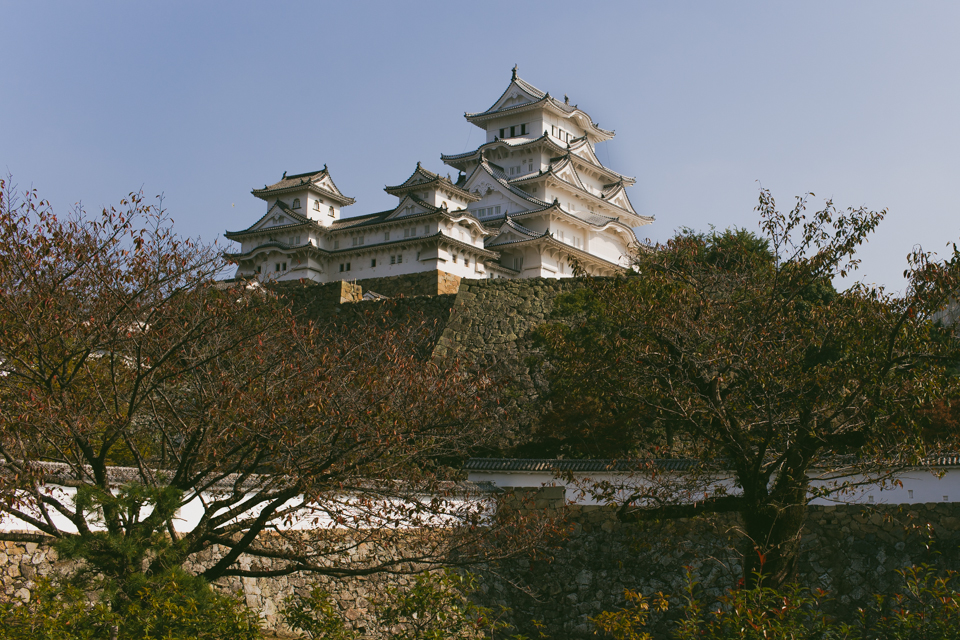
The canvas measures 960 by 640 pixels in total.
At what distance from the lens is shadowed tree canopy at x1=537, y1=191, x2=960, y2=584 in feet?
20.2

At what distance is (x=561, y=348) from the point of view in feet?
25.3

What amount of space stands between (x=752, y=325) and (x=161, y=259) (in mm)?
4843

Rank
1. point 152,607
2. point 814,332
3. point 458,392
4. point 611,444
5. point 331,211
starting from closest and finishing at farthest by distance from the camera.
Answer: point 152,607, point 458,392, point 814,332, point 611,444, point 331,211

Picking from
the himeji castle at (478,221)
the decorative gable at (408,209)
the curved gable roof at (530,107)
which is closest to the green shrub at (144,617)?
the himeji castle at (478,221)

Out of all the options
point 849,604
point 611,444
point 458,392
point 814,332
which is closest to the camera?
point 458,392

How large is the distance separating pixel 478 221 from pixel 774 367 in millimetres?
20840

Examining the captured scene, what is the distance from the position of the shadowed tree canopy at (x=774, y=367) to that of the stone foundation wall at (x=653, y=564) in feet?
3.81

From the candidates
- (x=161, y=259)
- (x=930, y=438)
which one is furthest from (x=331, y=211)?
(x=161, y=259)

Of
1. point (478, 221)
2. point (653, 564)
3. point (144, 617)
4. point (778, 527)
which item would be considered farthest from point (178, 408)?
point (478, 221)

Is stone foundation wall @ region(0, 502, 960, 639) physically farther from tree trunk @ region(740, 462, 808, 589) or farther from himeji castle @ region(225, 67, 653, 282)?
himeji castle @ region(225, 67, 653, 282)

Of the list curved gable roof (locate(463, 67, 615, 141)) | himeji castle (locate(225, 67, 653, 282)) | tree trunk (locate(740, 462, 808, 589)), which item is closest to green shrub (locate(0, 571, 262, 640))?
tree trunk (locate(740, 462, 808, 589))

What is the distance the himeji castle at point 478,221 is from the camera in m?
27.2

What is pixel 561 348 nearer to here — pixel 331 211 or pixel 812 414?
pixel 812 414

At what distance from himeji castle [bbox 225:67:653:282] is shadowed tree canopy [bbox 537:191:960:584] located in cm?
1883
